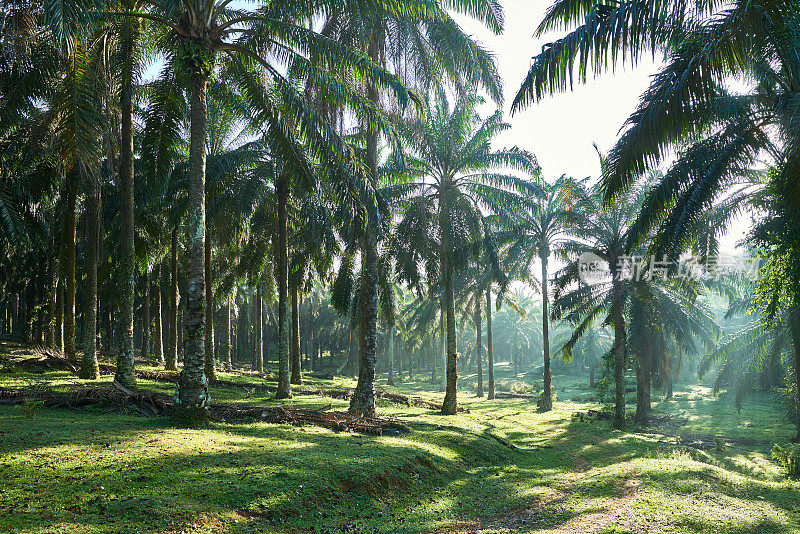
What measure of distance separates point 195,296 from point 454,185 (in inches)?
553

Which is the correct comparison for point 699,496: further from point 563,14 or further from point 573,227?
point 573,227

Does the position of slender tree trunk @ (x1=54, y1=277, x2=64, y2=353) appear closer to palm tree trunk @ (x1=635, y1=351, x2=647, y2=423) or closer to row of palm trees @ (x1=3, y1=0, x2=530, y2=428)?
row of palm trees @ (x1=3, y1=0, x2=530, y2=428)

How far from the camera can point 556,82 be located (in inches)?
284

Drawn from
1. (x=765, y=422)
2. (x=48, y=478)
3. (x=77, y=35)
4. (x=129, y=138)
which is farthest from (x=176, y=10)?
(x=765, y=422)

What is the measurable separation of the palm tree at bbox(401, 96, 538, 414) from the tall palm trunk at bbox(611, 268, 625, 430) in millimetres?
6578

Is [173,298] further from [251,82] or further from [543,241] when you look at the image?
[543,241]

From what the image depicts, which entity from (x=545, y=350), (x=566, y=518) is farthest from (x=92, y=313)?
(x=545, y=350)

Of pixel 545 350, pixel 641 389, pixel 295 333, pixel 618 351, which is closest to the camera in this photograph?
pixel 295 333

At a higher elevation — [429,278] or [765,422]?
[429,278]

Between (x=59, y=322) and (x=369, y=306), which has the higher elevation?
(x=369, y=306)

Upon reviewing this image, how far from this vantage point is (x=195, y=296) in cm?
992

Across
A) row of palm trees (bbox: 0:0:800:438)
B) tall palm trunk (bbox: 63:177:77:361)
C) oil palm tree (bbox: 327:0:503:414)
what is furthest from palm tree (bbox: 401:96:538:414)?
tall palm trunk (bbox: 63:177:77:361)

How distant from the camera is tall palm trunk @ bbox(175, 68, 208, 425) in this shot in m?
9.79

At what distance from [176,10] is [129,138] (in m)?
6.13
